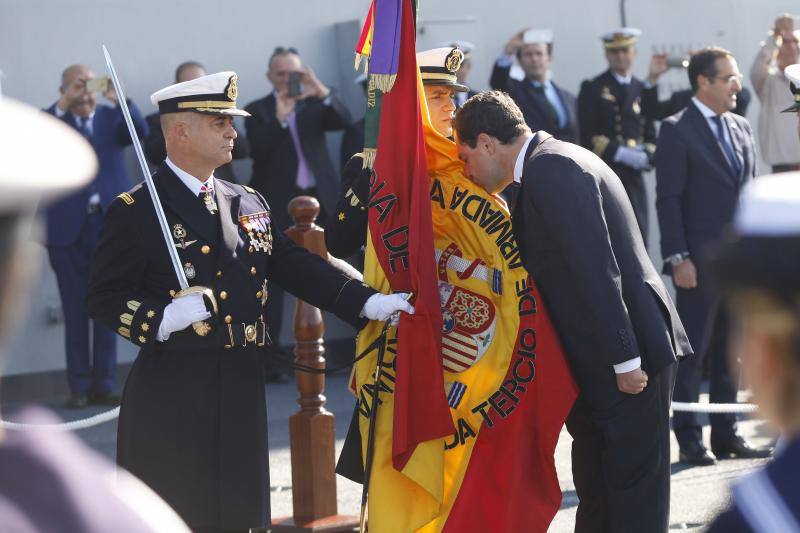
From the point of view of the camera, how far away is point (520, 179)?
488cm

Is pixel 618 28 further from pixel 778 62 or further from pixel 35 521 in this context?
pixel 35 521

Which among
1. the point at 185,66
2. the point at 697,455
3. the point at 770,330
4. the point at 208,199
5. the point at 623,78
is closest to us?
the point at 770,330

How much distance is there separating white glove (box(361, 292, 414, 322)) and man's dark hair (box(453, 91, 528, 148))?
63 centimetres

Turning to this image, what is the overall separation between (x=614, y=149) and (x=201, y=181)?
5863mm

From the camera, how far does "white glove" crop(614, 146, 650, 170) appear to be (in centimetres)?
1001

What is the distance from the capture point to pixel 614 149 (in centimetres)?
1009

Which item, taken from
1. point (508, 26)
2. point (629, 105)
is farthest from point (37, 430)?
point (508, 26)

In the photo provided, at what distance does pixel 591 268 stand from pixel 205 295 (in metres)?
1.31

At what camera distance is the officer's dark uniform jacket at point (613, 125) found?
399 inches

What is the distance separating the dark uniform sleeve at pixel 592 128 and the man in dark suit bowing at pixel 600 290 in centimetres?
520

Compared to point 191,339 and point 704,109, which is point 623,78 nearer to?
point 704,109

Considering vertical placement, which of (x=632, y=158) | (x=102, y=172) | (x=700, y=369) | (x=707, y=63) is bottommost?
(x=700, y=369)

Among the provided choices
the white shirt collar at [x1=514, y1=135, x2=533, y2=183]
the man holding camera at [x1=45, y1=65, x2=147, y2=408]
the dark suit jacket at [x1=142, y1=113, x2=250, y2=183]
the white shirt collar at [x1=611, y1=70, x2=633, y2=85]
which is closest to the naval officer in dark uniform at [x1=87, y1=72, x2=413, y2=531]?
the white shirt collar at [x1=514, y1=135, x2=533, y2=183]

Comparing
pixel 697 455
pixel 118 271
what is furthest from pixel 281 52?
pixel 118 271
